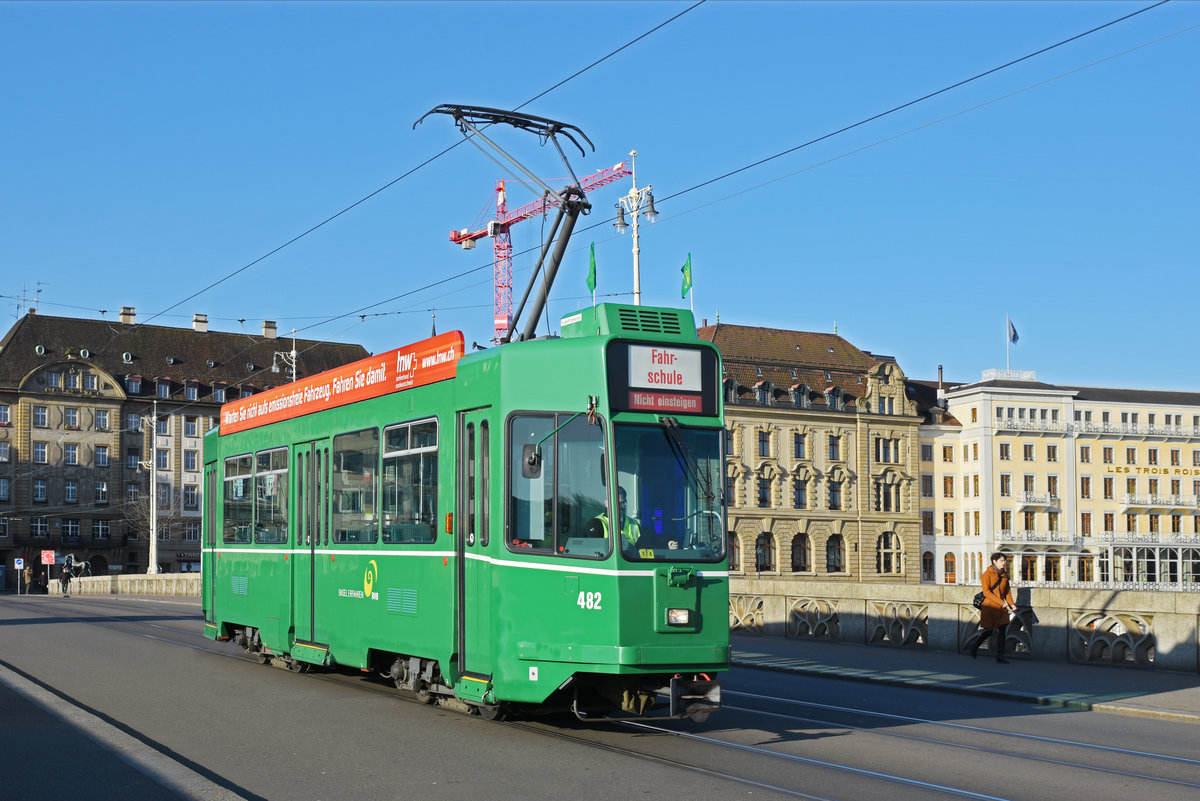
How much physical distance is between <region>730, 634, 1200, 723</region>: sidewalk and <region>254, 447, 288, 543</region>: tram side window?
7.12 m

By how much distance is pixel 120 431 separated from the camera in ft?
334

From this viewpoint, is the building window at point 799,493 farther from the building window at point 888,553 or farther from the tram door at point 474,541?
the tram door at point 474,541

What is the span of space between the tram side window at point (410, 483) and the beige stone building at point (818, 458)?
7892cm

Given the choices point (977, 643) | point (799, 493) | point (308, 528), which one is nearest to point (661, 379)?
point (308, 528)

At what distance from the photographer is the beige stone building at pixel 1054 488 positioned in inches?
4053

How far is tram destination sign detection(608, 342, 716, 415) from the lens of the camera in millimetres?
11375

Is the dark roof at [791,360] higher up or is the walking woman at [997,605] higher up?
the dark roof at [791,360]

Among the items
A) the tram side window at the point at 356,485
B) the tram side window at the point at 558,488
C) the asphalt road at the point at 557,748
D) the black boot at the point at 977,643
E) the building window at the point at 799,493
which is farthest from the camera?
the building window at the point at 799,493

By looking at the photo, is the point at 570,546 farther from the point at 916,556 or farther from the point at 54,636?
the point at 916,556

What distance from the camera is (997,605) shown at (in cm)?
2036

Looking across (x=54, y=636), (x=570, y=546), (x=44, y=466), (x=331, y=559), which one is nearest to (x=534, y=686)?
(x=570, y=546)

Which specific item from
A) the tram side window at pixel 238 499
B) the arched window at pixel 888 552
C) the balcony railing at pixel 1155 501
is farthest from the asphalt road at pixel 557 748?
the balcony railing at pixel 1155 501

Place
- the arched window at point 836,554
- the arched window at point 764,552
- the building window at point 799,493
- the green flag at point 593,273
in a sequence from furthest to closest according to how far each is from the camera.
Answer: the arched window at point 836,554
the building window at point 799,493
the arched window at point 764,552
the green flag at point 593,273

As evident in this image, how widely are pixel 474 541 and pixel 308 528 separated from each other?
15.8ft
